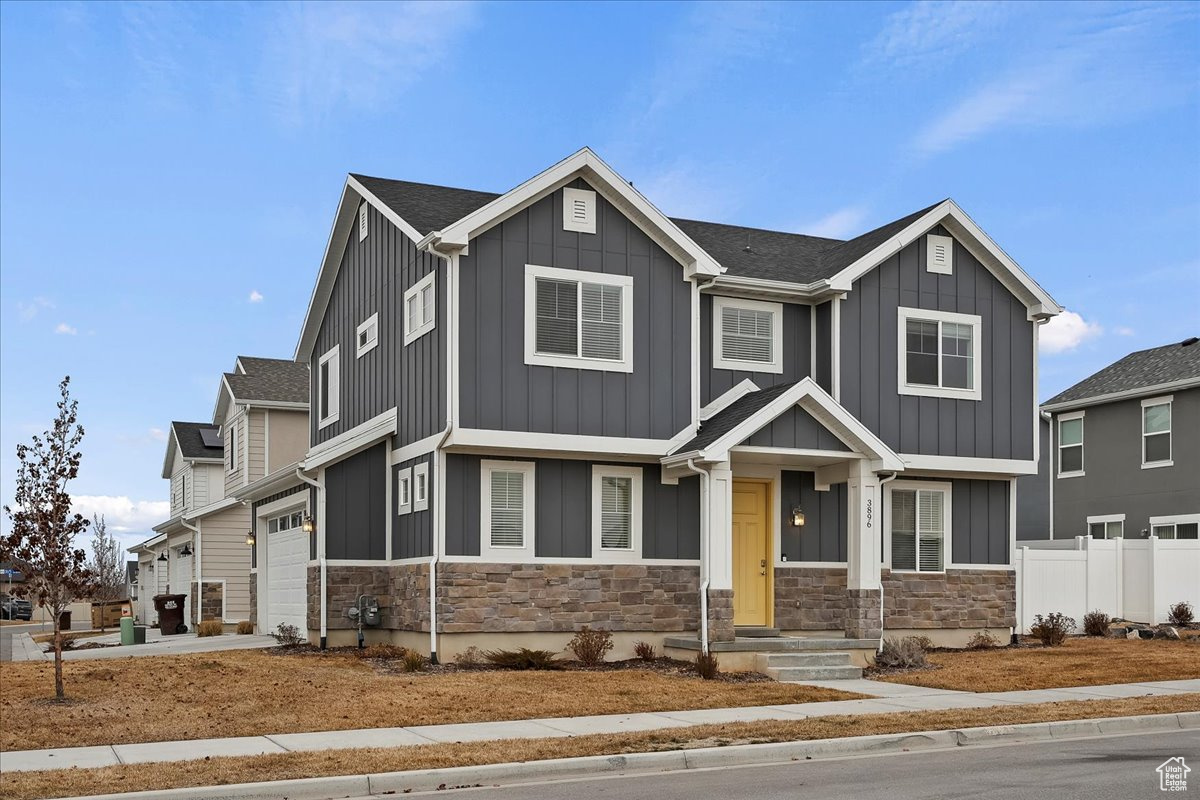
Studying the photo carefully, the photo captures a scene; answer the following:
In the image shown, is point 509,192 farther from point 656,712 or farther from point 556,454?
point 656,712

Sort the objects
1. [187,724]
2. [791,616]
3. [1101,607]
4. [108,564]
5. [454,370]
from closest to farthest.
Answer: [187,724], [454,370], [791,616], [1101,607], [108,564]

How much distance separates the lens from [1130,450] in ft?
109

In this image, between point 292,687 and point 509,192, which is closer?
point 292,687

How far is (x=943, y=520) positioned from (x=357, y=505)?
10.3 metres

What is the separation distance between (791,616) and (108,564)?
4046cm

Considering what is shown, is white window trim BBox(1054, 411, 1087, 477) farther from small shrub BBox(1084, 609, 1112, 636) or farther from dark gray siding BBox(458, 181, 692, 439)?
dark gray siding BBox(458, 181, 692, 439)

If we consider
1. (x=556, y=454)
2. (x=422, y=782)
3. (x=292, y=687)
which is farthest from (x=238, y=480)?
(x=422, y=782)

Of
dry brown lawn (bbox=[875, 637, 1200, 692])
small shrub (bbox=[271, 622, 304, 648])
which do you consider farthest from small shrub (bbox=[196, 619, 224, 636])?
dry brown lawn (bbox=[875, 637, 1200, 692])

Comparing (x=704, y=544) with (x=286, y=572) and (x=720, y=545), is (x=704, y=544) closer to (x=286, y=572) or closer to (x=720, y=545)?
(x=720, y=545)

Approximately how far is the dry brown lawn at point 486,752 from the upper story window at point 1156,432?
19003mm

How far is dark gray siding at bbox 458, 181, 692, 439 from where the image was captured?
19.3 meters

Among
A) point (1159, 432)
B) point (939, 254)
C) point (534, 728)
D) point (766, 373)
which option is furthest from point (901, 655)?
point (1159, 432)

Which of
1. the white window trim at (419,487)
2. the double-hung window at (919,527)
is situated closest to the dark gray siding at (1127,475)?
the double-hung window at (919,527)

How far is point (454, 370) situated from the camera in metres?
19.0
